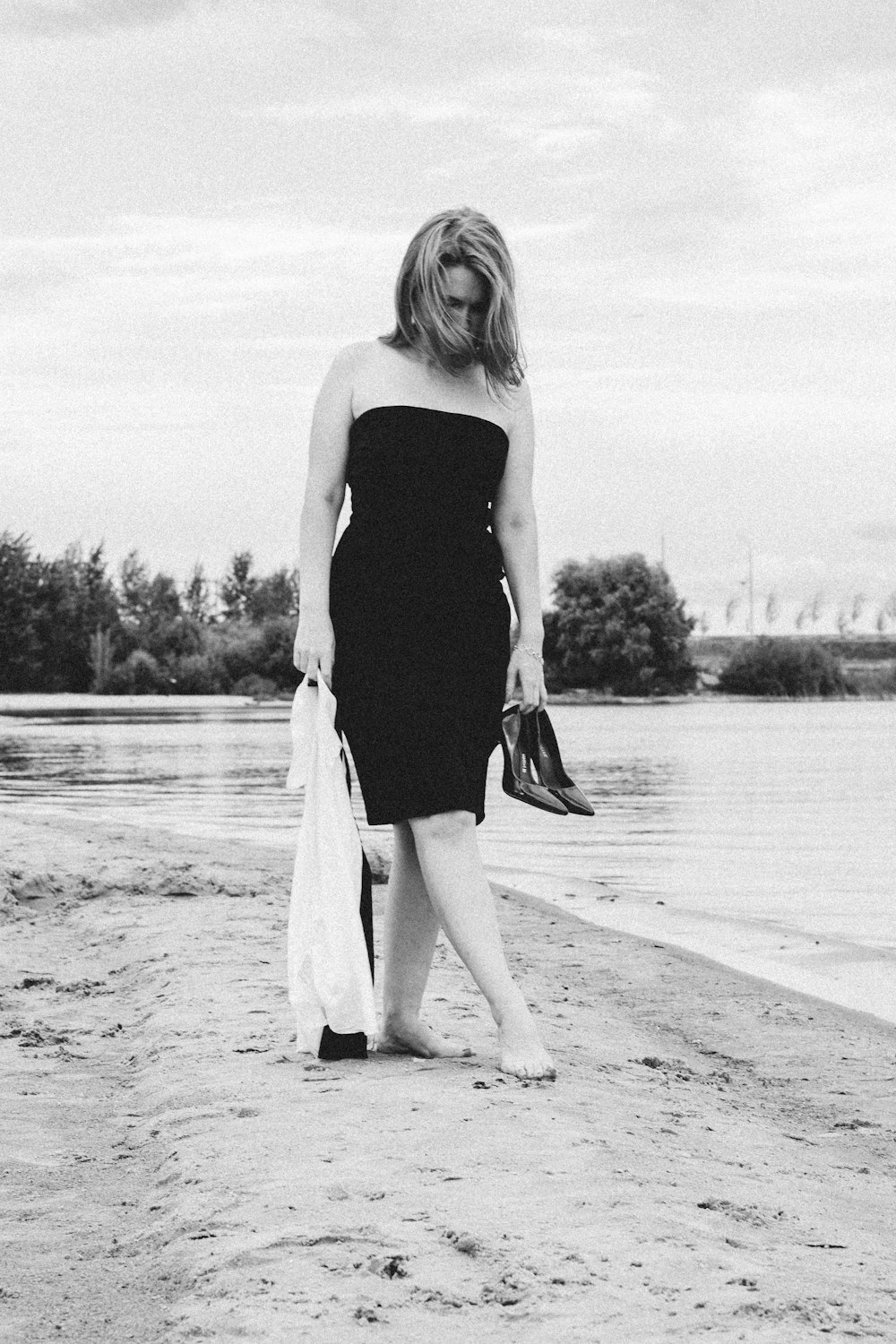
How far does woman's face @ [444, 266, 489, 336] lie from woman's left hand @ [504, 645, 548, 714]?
29.2 inches

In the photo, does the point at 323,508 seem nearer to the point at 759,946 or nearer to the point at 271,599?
the point at 759,946

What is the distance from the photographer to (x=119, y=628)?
63.0 meters

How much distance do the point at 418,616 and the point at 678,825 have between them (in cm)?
848

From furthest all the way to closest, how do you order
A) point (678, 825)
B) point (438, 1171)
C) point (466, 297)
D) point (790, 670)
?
point (790, 670)
point (678, 825)
point (466, 297)
point (438, 1171)

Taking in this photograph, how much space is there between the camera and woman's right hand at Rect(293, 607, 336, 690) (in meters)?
3.62

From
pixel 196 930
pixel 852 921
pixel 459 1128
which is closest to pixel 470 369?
pixel 459 1128

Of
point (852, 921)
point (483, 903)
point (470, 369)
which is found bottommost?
point (852, 921)

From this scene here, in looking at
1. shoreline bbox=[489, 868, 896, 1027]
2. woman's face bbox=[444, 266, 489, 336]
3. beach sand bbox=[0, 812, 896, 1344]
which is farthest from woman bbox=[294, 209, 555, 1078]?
shoreline bbox=[489, 868, 896, 1027]

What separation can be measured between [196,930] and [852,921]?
300 centimetres

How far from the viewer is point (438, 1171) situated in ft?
8.91

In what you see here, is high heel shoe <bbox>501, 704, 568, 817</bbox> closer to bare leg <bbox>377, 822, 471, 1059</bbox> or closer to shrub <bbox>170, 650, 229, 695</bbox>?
bare leg <bbox>377, 822, 471, 1059</bbox>

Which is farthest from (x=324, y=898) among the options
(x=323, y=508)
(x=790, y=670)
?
(x=790, y=670)

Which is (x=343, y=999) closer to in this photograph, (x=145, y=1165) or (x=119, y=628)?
(x=145, y=1165)

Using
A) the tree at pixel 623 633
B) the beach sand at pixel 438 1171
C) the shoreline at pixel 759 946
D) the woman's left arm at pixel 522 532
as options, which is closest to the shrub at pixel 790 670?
the tree at pixel 623 633
